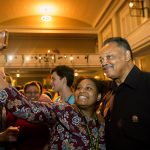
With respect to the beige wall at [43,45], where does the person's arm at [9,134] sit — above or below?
below

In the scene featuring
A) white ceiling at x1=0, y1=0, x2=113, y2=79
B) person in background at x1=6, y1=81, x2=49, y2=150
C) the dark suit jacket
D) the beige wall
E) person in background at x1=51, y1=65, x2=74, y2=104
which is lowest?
person in background at x1=6, y1=81, x2=49, y2=150

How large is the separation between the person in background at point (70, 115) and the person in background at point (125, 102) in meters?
0.10

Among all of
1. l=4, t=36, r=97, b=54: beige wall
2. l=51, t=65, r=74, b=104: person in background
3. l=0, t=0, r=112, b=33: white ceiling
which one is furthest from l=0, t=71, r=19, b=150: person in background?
l=4, t=36, r=97, b=54: beige wall

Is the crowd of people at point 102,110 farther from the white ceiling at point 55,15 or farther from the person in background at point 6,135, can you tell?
→ the white ceiling at point 55,15

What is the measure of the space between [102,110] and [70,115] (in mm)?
391

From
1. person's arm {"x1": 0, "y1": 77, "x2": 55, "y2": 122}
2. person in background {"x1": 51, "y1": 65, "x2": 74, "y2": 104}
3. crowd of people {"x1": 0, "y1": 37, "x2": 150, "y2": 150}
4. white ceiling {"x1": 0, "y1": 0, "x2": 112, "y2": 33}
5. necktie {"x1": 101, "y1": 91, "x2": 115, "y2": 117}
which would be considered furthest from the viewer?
white ceiling {"x1": 0, "y1": 0, "x2": 112, "y2": 33}

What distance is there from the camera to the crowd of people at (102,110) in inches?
55.2

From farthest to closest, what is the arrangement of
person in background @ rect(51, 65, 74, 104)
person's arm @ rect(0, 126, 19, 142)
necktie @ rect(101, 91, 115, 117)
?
person in background @ rect(51, 65, 74, 104) → person's arm @ rect(0, 126, 19, 142) → necktie @ rect(101, 91, 115, 117)

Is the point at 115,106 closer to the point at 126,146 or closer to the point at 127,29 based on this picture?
the point at 126,146

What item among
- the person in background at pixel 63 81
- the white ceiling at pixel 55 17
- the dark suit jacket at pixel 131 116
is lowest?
the dark suit jacket at pixel 131 116

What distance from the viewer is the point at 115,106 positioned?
161 centimetres

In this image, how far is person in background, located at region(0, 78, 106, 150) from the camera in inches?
51.7

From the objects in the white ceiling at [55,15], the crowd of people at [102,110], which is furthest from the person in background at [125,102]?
the white ceiling at [55,15]

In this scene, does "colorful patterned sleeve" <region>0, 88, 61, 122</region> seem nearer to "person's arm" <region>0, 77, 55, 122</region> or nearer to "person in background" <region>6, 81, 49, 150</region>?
"person's arm" <region>0, 77, 55, 122</region>
